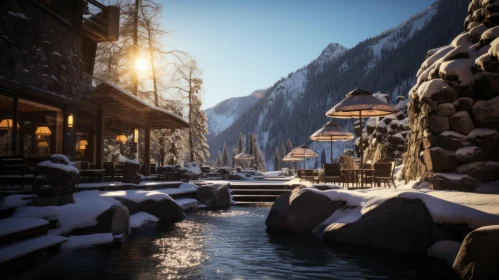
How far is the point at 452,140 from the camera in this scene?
8648mm

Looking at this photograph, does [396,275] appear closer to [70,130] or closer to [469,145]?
[469,145]

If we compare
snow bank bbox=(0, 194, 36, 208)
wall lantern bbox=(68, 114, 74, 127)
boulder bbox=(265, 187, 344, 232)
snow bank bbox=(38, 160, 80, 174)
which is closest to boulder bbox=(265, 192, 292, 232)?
boulder bbox=(265, 187, 344, 232)

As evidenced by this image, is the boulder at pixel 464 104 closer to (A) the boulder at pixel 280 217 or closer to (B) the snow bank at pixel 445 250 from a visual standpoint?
(B) the snow bank at pixel 445 250

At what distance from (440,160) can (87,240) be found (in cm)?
852

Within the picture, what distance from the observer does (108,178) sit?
14344 mm

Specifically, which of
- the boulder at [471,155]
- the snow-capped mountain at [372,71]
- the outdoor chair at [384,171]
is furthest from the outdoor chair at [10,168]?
the snow-capped mountain at [372,71]

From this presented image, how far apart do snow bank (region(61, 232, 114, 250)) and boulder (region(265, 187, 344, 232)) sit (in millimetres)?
3830

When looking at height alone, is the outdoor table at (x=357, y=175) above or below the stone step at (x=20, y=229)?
above

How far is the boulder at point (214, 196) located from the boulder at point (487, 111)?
8921 millimetres

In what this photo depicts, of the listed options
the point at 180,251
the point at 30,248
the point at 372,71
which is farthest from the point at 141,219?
the point at 372,71

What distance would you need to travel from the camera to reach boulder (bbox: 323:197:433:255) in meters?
5.80

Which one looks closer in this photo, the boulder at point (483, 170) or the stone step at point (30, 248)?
the stone step at point (30, 248)

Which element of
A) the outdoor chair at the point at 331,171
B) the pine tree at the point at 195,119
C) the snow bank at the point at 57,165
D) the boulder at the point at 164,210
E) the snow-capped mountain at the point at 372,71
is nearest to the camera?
the snow bank at the point at 57,165

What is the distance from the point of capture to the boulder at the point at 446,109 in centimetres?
880
